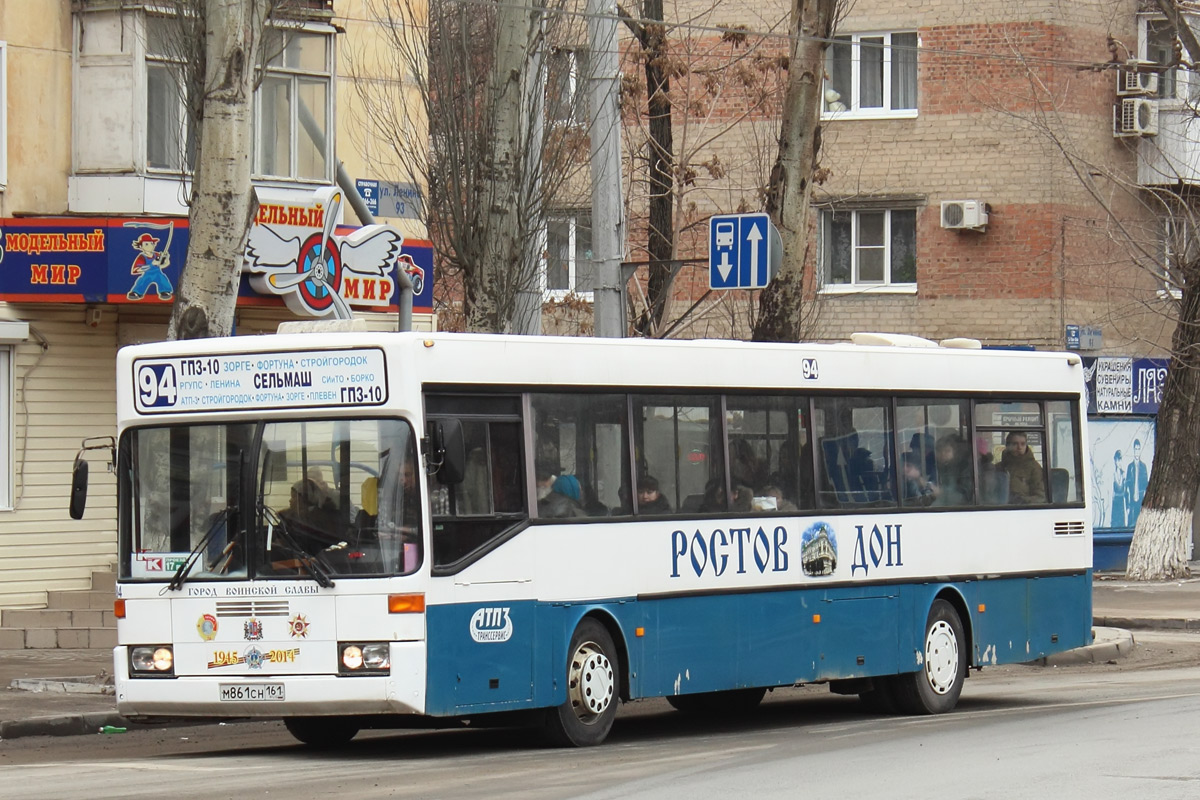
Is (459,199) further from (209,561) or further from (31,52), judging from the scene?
(209,561)

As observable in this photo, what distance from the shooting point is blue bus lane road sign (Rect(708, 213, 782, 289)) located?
57.4 ft

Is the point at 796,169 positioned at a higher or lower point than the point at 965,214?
lower

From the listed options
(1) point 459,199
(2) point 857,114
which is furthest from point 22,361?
(2) point 857,114

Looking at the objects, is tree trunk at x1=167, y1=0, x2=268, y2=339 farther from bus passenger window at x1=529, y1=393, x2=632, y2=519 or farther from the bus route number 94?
bus passenger window at x1=529, y1=393, x2=632, y2=519

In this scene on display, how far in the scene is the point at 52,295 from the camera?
60.9 feet

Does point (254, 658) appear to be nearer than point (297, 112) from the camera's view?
Yes

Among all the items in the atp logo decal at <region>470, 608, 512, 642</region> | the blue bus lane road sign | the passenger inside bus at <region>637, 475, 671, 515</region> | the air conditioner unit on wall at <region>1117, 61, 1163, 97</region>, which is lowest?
the atp logo decal at <region>470, 608, 512, 642</region>

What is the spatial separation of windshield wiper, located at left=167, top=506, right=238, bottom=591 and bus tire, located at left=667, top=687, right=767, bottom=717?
477cm

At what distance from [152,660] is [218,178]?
15.2 ft

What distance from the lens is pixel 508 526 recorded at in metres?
11.6

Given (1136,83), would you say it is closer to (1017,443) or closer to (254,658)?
(1017,443)

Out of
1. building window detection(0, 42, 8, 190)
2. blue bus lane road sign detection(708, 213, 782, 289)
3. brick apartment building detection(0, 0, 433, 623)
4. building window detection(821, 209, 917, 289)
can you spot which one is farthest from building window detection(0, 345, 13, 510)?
building window detection(821, 209, 917, 289)

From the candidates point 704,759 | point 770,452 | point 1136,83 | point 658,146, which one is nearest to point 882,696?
point 770,452

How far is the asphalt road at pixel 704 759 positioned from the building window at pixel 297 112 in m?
7.97
